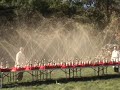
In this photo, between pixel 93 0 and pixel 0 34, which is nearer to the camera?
pixel 0 34

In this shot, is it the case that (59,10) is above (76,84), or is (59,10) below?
above

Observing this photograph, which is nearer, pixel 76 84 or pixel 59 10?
pixel 76 84

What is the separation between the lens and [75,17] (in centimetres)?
3253

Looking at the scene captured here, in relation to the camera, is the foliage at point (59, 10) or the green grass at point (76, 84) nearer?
the green grass at point (76, 84)

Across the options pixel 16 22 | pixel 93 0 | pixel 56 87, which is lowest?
pixel 56 87

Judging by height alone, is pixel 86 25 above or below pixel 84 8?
below

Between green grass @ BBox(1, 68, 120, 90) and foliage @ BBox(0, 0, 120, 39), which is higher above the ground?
foliage @ BBox(0, 0, 120, 39)

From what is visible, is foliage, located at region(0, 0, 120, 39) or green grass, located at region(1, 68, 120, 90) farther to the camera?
foliage, located at region(0, 0, 120, 39)

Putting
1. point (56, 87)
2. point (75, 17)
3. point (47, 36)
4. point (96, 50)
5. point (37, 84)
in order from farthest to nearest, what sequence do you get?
point (75, 17)
point (47, 36)
point (96, 50)
point (37, 84)
point (56, 87)

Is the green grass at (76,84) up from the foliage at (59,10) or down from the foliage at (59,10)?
down

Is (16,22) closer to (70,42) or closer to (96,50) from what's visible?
(70,42)

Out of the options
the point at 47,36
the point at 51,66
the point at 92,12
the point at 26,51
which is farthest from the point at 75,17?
the point at 51,66

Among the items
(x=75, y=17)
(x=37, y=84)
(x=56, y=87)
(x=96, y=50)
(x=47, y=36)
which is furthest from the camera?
(x=75, y=17)

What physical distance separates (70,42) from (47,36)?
2.25 m
